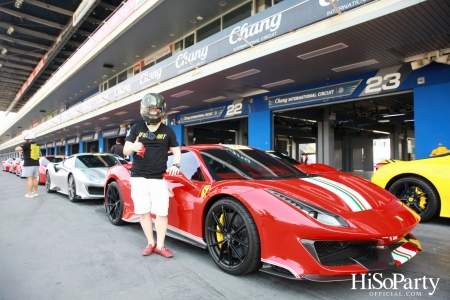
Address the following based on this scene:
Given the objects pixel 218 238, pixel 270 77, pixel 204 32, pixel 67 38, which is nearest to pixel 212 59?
pixel 270 77

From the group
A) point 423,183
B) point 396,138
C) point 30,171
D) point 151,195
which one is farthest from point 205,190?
point 396,138

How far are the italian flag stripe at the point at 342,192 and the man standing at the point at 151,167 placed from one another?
1.48 m

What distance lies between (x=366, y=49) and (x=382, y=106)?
10.9 metres

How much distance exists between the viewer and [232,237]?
2.55 m

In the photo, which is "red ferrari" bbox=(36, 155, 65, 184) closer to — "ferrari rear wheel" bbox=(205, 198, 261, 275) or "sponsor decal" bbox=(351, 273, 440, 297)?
"ferrari rear wheel" bbox=(205, 198, 261, 275)

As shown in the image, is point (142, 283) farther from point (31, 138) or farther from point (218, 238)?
point (31, 138)

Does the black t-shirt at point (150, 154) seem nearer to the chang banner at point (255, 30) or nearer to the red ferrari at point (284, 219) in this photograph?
the red ferrari at point (284, 219)

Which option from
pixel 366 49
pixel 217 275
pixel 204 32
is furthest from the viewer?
pixel 204 32

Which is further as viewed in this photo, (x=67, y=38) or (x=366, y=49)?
(x=67, y=38)

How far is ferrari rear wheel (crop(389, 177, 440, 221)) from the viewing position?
175 inches

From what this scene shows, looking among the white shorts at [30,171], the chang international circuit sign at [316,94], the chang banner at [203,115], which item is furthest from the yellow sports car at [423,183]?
the chang banner at [203,115]

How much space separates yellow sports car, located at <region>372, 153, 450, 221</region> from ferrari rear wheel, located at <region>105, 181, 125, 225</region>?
14.7ft

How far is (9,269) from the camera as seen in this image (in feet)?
9.25

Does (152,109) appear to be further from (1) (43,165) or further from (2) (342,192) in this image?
(1) (43,165)
